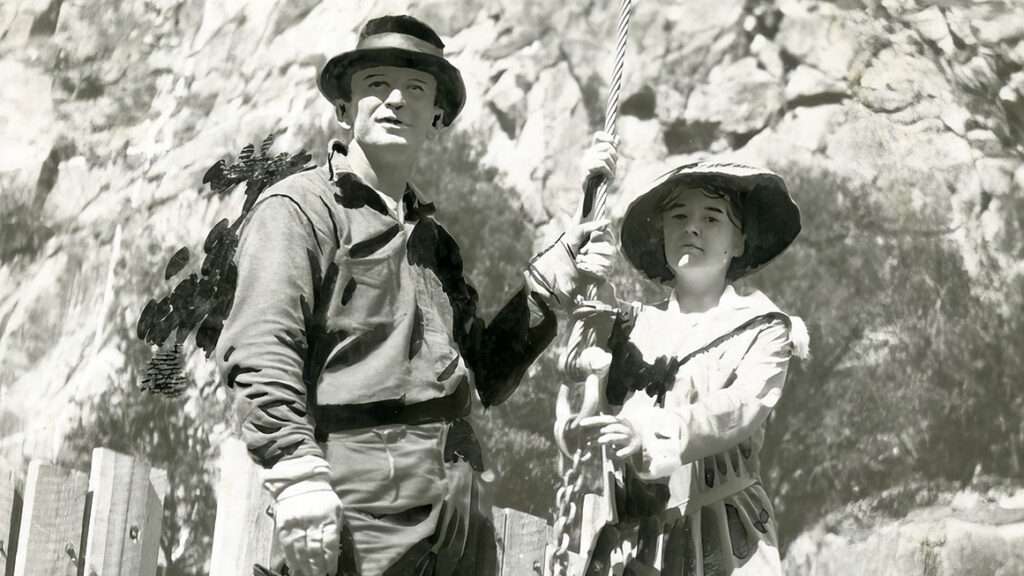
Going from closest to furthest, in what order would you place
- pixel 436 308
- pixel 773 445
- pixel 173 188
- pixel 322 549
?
pixel 322 549, pixel 436 308, pixel 773 445, pixel 173 188

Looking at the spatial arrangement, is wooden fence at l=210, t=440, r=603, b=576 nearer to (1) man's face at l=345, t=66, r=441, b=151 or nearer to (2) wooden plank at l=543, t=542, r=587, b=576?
(2) wooden plank at l=543, t=542, r=587, b=576

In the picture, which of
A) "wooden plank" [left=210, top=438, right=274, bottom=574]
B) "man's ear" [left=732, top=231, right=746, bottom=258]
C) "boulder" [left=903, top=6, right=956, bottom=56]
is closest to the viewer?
"wooden plank" [left=210, top=438, right=274, bottom=574]

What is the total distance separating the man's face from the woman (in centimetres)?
53

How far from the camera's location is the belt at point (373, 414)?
3621mm

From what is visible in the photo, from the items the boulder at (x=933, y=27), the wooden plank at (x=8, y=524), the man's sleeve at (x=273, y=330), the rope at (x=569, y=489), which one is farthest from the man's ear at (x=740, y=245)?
the boulder at (x=933, y=27)

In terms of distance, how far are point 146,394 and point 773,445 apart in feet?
6.93

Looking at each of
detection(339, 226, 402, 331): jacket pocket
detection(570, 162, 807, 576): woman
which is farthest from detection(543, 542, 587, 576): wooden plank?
detection(339, 226, 402, 331): jacket pocket

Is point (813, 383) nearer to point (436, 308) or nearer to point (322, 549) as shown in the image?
point (436, 308)

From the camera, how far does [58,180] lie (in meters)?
7.40

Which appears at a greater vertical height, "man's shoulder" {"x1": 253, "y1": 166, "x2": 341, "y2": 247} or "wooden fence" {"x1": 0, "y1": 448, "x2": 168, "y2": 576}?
"man's shoulder" {"x1": 253, "y1": 166, "x2": 341, "y2": 247}

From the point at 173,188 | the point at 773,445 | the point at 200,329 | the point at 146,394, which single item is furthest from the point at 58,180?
the point at 200,329

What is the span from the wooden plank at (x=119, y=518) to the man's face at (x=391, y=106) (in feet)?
3.28

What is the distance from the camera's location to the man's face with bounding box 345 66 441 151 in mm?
3875

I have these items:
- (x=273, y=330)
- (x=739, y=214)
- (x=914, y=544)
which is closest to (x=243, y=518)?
(x=273, y=330)
